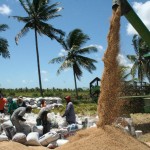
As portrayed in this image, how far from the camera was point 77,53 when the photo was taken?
102 feet

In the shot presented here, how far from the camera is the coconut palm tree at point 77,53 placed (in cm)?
3030

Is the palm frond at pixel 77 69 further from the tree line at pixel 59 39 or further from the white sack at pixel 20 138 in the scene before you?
the white sack at pixel 20 138

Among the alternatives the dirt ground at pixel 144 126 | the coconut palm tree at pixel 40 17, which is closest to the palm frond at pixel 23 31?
the coconut palm tree at pixel 40 17

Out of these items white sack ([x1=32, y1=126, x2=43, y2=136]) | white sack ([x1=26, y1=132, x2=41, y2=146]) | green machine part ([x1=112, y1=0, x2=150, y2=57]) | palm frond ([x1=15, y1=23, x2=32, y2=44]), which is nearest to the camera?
green machine part ([x1=112, y1=0, x2=150, y2=57])

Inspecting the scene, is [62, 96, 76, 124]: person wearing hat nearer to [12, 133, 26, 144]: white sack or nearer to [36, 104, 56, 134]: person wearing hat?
[36, 104, 56, 134]: person wearing hat

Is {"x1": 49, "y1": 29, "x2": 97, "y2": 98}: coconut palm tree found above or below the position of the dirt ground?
above

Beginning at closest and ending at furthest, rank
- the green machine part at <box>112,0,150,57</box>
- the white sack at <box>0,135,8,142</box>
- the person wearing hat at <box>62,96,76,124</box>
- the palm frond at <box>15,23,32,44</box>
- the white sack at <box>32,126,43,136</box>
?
the green machine part at <box>112,0,150,57</box>
the white sack at <box>0,135,8,142</box>
the white sack at <box>32,126,43,136</box>
the person wearing hat at <box>62,96,76,124</box>
the palm frond at <box>15,23,32,44</box>

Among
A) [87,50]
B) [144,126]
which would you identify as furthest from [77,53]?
[144,126]

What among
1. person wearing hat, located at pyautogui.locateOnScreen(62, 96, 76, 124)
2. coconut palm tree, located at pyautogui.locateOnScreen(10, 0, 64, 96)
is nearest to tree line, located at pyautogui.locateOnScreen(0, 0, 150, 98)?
coconut palm tree, located at pyautogui.locateOnScreen(10, 0, 64, 96)

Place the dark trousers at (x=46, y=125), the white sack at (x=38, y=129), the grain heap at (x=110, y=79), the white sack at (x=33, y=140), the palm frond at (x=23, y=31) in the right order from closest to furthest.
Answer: the grain heap at (x=110, y=79), the white sack at (x=33, y=140), the white sack at (x=38, y=129), the dark trousers at (x=46, y=125), the palm frond at (x=23, y=31)

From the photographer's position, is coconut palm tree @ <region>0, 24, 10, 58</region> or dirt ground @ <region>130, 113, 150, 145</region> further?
coconut palm tree @ <region>0, 24, 10, 58</region>

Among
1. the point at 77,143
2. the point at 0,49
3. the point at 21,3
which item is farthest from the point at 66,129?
the point at 0,49

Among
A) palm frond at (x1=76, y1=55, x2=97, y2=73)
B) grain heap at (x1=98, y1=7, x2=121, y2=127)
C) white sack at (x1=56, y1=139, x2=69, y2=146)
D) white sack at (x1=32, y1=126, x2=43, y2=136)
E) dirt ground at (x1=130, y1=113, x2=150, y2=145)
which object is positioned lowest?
dirt ground at (x1=130, y1=113, x2=150, y2=145)

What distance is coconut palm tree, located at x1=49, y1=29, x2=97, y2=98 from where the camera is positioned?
3030cm
